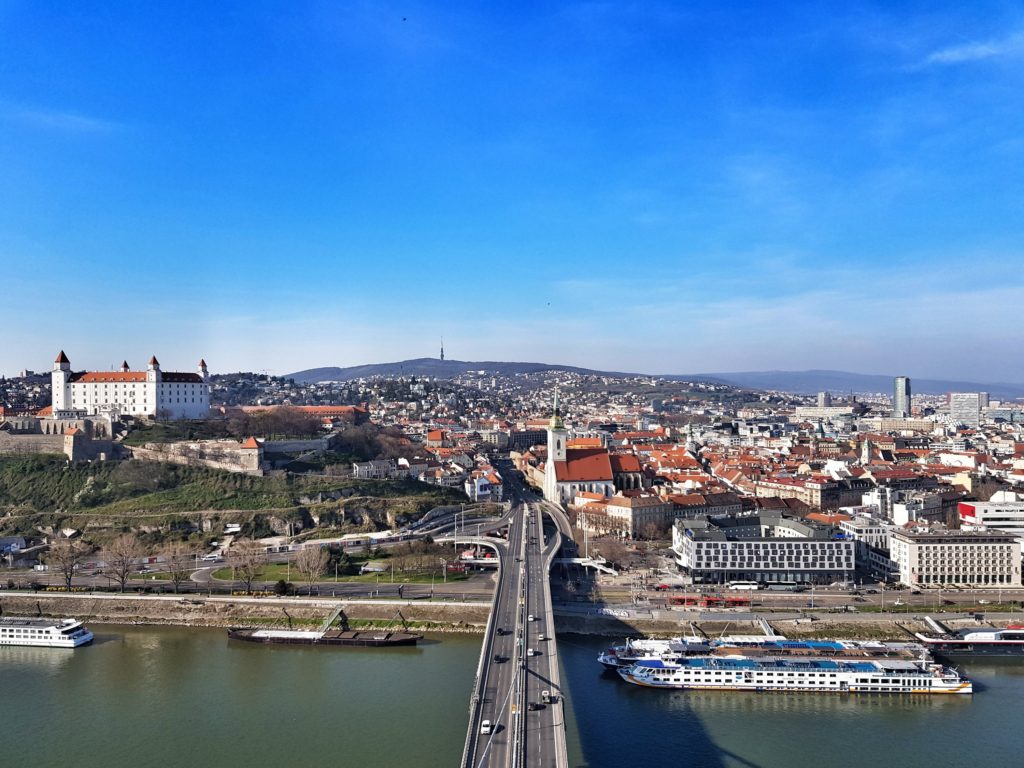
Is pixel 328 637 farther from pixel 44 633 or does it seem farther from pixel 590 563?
pixel 590 563

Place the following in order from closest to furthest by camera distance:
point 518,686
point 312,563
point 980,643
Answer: point 518,686 → point 980,643 → point 312,563

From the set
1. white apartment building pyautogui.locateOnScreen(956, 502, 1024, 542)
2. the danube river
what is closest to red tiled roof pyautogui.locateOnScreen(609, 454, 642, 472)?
white apartment building pyautogui.locateOnScreen(956, 502, 1024, 542)

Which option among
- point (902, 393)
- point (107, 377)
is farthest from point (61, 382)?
point (902, 393)

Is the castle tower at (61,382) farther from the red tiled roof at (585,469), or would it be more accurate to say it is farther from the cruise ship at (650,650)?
the cruise ship at (650,650)

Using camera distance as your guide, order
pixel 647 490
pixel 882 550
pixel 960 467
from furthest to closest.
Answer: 1. pixel 960 467
2. pixel 647 490
3. pixel 882 550

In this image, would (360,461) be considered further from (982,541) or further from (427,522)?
(982,541)

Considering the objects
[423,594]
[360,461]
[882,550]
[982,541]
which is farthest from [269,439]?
[982,541]

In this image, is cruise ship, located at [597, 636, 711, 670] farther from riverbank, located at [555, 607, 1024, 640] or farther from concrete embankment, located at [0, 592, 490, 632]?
concrete embankment, located at [0, 592, 490, 632]
